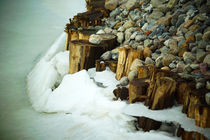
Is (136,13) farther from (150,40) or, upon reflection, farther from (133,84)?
(133,84)

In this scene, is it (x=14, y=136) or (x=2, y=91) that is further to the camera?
(x=2, y=91)

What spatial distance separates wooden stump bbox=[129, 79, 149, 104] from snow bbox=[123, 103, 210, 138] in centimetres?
5

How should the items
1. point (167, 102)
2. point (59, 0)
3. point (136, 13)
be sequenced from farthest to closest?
point (59, 0) < point (136, 13) < point (167, 102)

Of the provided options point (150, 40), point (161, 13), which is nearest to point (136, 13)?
point (161, 13)

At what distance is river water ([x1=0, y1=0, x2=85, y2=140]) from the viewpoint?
86.9 inches

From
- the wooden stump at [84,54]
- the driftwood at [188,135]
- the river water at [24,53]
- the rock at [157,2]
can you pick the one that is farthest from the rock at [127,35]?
the driftwood at [188,135]

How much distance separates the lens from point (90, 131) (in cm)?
194

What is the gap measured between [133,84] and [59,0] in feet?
22.3

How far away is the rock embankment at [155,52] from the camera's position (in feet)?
5.98

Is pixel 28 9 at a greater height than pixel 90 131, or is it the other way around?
pixel 28 9

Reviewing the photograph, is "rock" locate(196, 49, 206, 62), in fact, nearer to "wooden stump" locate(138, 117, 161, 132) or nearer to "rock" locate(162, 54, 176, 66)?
"rock" locate(162, 54, 176, 66)

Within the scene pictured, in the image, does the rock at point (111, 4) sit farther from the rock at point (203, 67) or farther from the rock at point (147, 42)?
the rock at point (203, 67)

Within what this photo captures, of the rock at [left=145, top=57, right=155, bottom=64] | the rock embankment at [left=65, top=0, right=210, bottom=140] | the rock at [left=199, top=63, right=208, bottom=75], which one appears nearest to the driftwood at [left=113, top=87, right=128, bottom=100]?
the rock embankment at [left=65, top=0, right=210, bottom=140]

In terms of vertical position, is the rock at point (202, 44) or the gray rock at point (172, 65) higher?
the rock at point (202, 44)
